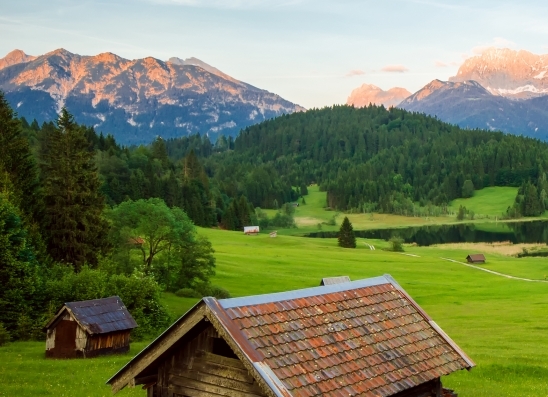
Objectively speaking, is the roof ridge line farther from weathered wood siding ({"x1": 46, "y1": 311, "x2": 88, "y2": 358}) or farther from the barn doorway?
the barn doorway

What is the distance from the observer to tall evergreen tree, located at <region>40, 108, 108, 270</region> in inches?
2313

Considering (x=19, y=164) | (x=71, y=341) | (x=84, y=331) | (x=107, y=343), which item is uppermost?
(x=19, y=164)

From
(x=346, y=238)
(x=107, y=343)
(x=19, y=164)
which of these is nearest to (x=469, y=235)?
(x=346, y=238)

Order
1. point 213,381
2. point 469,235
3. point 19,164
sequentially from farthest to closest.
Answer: point 469,235 → point 19,164 → point 213,381

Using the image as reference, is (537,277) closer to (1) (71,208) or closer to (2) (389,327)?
(1) (71,208)

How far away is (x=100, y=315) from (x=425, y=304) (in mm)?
36203

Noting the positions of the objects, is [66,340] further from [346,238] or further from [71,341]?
[346,238]

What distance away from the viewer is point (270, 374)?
11.0 meters

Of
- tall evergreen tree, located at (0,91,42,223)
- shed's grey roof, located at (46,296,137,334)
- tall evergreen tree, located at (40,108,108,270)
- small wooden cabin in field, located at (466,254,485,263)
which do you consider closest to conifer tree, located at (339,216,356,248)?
small wooden cabin in field, located at (466,254,485,263)

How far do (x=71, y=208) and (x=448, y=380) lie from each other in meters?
40.1

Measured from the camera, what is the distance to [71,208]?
58.8 meters

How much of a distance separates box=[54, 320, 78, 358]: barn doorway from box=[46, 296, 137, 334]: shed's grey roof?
0.78m

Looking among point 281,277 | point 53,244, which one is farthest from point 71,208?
point 281,277

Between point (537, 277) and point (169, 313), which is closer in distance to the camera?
point (169, 313)
